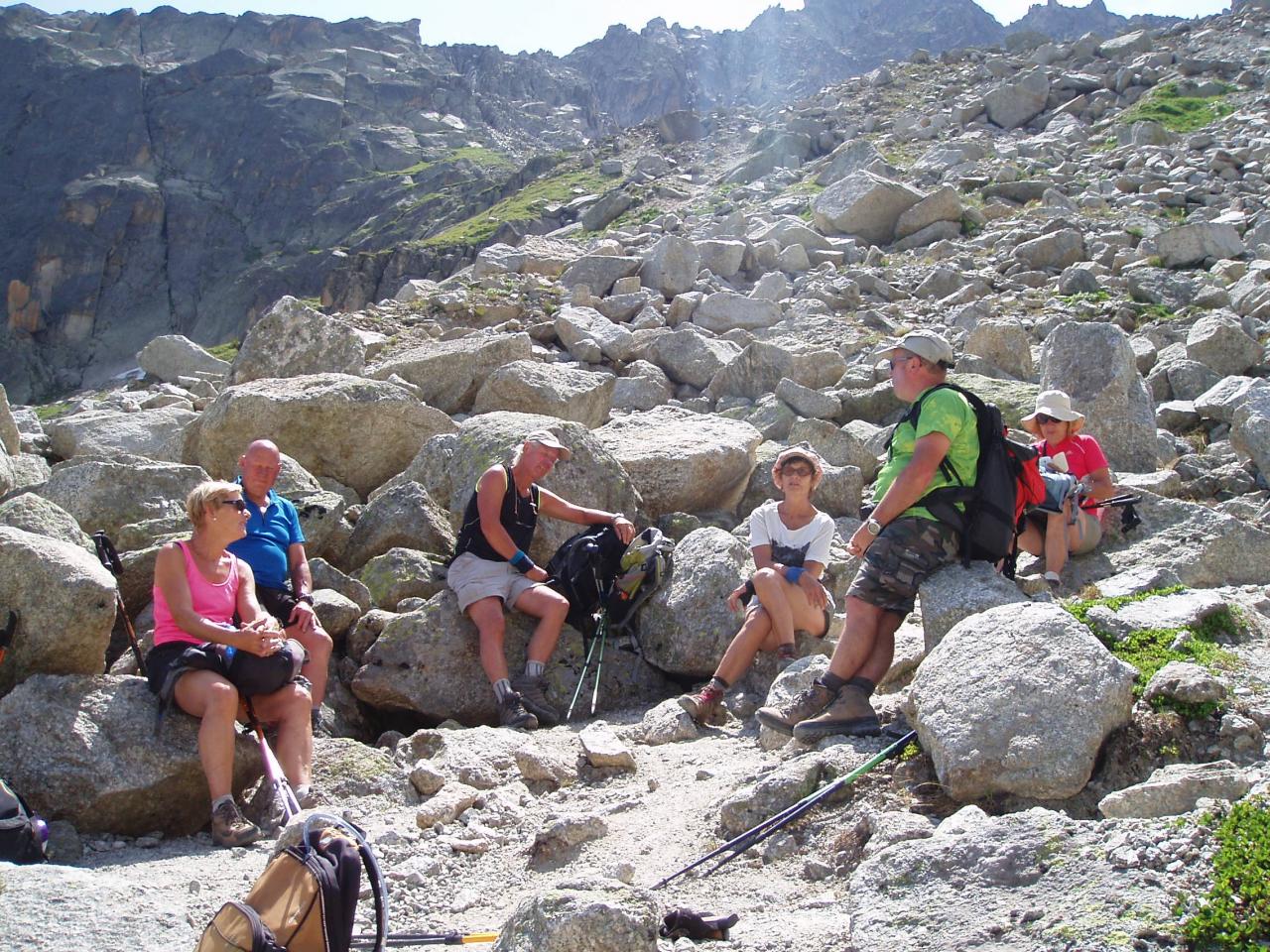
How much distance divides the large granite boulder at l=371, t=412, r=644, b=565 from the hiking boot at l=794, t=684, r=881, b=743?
148 inches

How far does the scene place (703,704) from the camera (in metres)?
6.61

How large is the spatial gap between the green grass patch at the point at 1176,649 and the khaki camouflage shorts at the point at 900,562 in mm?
818

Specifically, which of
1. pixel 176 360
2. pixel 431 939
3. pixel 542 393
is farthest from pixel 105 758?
pixel 176 360

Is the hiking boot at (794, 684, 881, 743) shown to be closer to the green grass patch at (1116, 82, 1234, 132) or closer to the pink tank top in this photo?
the pink tank top

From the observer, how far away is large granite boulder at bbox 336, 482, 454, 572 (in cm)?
871

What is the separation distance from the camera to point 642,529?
9109 mm

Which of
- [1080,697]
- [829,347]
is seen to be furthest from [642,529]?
[829,347]

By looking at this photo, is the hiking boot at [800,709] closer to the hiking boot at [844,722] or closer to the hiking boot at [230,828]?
the hiking boot at [844,722]

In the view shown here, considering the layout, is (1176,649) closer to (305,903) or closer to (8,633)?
(305,903)

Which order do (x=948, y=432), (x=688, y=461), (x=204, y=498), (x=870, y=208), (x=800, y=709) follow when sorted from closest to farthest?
A: 1. (x=800, y=709)
2. (x=948, y=432)
3. (x=204, y=498)
4. (x=688, y=461)
5. (x=870, y=208)

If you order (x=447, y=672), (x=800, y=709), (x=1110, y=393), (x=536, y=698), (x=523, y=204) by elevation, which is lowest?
(x=536, y=698)

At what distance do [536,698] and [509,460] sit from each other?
221 cm

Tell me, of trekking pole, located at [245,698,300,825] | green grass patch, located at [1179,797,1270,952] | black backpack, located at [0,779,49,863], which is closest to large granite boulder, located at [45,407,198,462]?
trekking pole, located at [245,698,300,825]

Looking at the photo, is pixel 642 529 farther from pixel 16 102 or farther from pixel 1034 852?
pixel 16 102
